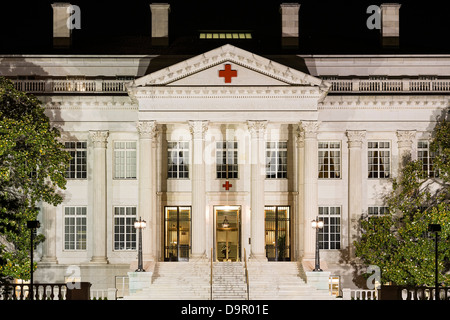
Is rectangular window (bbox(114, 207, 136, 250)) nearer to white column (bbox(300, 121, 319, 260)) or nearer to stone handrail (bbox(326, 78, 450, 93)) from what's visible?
white column (bbox(300, 121, 319, 260))

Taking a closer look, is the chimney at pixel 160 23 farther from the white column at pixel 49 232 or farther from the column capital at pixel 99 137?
the white column at pixel 49 232

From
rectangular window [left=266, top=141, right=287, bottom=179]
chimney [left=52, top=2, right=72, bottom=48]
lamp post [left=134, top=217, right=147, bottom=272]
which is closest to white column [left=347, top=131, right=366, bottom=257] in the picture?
rectangular window [left=266, top=141, right=287, bottom=179]

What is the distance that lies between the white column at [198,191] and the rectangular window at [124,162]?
5019mm

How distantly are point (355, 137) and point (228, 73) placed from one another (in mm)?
8874

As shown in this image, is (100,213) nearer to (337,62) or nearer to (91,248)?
(91,248)

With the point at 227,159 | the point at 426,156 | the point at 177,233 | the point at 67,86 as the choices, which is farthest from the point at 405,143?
the point at 67,86

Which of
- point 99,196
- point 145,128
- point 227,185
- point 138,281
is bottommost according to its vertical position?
point 138,281

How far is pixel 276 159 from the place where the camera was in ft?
167

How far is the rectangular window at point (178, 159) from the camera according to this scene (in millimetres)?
50844

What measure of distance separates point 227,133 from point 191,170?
10.2 ft

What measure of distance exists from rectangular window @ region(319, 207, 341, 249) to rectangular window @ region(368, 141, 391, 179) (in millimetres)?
3158

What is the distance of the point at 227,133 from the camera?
50.6 meters

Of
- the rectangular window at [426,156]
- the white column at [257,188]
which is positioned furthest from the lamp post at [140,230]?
the rectangular window at [426,156]

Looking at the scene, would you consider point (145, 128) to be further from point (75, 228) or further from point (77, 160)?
point (75, 228)
